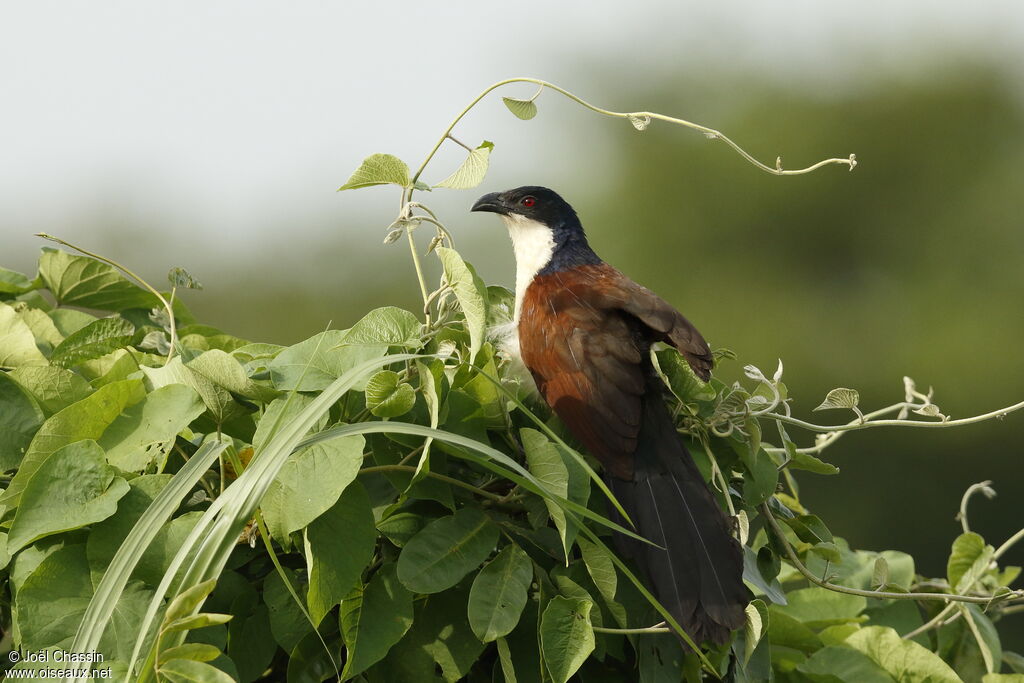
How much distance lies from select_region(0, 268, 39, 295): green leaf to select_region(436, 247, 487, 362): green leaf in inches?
36.4

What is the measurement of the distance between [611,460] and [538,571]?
0.30 metres

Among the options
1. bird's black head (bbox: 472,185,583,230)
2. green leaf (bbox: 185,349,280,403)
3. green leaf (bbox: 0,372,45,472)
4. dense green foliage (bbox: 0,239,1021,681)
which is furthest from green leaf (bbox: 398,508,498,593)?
bird's black head (bbox: 472,185,583,230)

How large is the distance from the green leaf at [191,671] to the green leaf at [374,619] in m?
0.19

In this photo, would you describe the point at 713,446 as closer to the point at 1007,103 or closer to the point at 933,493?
the point at 933,493

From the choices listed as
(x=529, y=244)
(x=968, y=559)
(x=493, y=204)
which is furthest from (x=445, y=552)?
(x=493, y=204)

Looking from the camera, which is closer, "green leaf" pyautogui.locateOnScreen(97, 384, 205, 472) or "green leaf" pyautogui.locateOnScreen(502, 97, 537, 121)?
"green leaf" pyautogui.locateOnScreen(97, 384, 205, 472)

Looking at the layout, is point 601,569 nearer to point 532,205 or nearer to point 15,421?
point 15,421

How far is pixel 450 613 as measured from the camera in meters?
1.29

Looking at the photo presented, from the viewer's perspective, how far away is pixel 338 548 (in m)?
1.15

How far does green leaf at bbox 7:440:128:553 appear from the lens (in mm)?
1167

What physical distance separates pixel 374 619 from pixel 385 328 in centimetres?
42

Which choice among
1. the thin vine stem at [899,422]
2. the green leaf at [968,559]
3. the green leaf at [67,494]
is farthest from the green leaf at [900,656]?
the green leaf at [67,494]

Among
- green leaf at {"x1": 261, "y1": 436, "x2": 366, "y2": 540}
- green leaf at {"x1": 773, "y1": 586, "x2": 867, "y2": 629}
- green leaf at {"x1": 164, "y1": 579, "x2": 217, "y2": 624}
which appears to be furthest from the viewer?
green leaf at {"x1": 773, "y1": 586, "x2": 867, "y2": 629}

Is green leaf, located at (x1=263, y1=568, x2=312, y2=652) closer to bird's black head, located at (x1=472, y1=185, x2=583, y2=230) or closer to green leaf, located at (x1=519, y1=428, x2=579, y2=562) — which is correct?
green leaf, located at (x1=519, y1=428, x2=579, y2=562)
